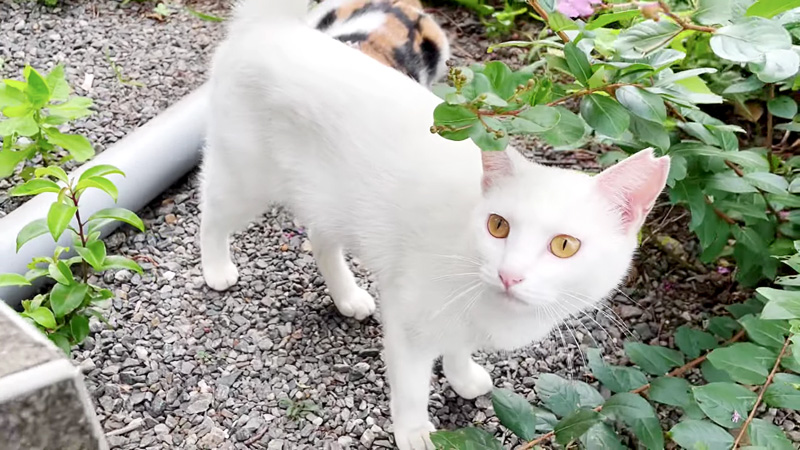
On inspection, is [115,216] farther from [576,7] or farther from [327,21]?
[576,7]

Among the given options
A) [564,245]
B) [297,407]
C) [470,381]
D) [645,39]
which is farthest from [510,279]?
[297,407]

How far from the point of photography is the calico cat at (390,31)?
2145 mm

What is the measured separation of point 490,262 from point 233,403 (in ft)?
2.78

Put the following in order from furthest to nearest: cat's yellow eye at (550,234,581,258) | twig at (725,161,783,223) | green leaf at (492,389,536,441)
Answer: twig at (725,161,783,223), green leaf at (492,389,536,441), cat's yellow eye at (550,234,581,258)

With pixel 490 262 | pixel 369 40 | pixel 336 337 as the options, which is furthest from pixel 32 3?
pixel 490 262

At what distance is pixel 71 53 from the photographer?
108 inches

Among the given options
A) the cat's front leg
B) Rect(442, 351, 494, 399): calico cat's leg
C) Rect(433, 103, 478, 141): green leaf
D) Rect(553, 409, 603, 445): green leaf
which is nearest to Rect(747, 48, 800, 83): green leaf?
Rect(433, 103, 478, 141): green leaf

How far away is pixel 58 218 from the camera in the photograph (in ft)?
5.14

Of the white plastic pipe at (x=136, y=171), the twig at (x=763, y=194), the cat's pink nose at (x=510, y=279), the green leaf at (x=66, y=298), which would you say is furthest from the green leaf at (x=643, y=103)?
the white plastic pipe at (x=136, y=171)

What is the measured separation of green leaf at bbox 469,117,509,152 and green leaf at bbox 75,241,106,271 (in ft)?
2.99

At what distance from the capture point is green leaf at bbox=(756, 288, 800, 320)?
4.21 ft

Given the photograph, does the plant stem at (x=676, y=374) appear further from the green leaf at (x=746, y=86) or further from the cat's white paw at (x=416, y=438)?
the green leaf at (x=746, y=86)

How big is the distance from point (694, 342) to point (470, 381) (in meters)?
0.52

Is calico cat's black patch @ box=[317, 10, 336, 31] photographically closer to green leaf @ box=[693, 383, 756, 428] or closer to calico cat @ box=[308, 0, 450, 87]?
calico cat @ box=[308, 0, 450, 87]
